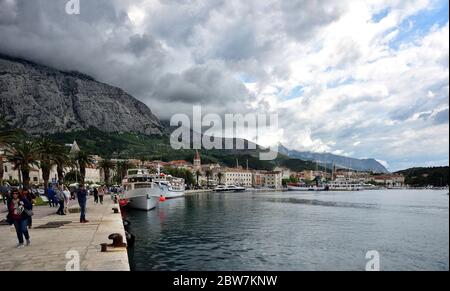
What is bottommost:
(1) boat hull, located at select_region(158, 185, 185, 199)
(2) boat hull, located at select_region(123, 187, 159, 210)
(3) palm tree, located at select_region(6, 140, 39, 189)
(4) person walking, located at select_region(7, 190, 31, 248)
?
(1) boat hull, located at select_region(158, 185, 185, 199)

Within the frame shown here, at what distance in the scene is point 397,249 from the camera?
2544 centimetres

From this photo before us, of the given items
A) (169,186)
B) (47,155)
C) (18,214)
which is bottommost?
(169,186)

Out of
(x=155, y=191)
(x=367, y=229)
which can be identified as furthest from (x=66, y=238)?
(x=155, y=191)

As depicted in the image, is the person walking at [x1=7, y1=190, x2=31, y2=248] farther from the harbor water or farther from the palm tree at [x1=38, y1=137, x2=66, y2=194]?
the palm tree at [x1=38, y1=137, x2=66, y2=194]

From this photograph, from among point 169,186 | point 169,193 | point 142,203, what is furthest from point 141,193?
point 169,186

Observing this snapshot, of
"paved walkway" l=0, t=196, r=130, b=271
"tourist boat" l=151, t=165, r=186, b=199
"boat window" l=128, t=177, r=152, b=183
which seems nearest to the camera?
"paved walkway" l=0, t=196, r=130, b=271

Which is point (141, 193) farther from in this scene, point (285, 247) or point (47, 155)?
point (285, 247)

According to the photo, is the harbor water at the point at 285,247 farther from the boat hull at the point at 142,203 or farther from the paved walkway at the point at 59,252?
the boat hull at the point at 142,203

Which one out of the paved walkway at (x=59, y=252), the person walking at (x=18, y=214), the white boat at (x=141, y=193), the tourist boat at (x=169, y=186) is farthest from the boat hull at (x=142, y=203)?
the person walking at (x=18, y=214)

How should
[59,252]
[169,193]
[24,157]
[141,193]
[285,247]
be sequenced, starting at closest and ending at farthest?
[59,252], [285,247], [24,157], [141,193], [169,193]

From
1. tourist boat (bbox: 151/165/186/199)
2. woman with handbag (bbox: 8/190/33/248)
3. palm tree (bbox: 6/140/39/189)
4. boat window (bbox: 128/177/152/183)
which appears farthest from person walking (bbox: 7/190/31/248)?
tourist boat (bbox: 151/165/186/199)

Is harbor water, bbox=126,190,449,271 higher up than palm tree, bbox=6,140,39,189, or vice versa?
palm tree, bbox=6,140,39,189

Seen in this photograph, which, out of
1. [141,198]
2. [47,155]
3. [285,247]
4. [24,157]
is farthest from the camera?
[141,198]
